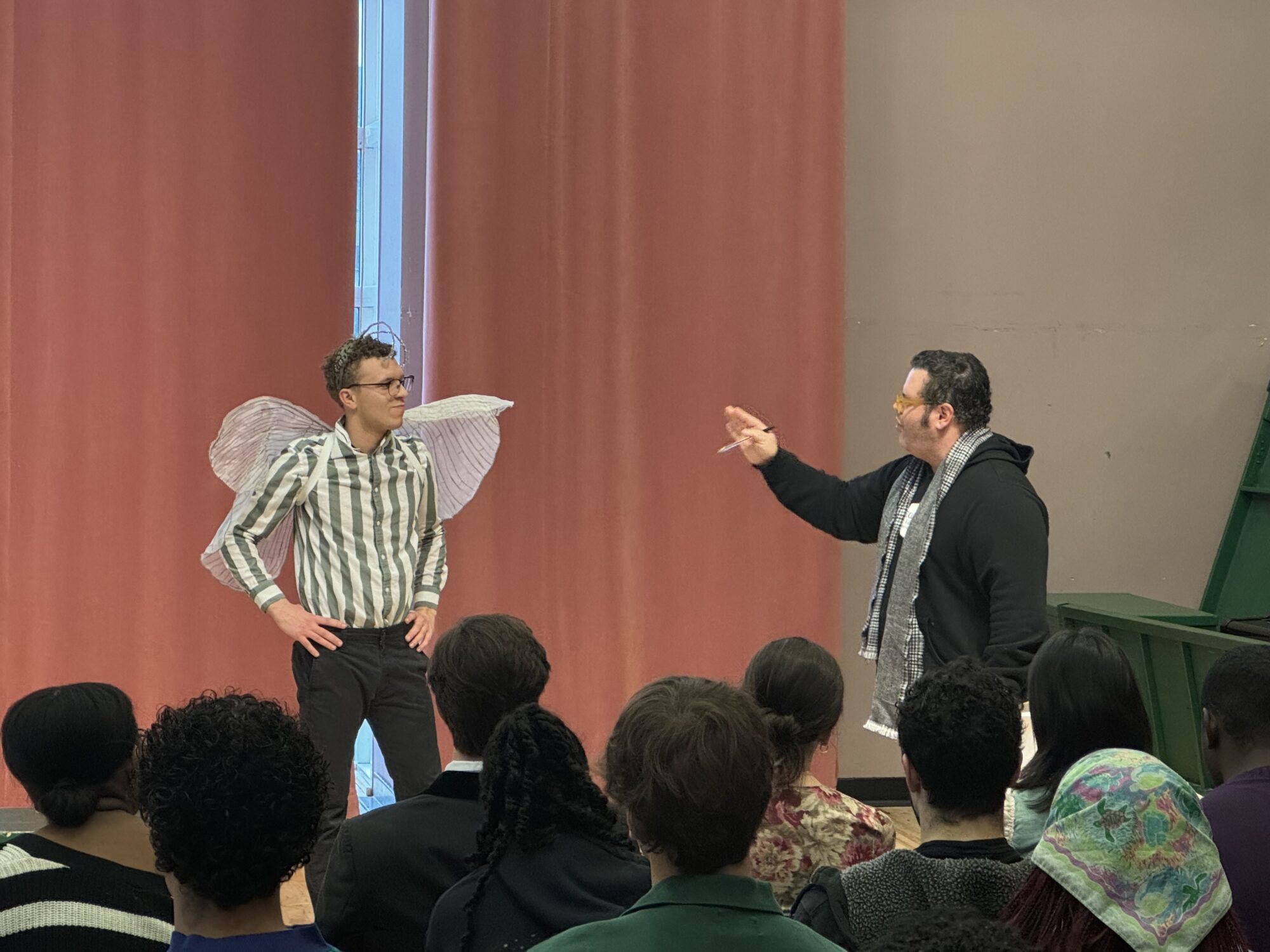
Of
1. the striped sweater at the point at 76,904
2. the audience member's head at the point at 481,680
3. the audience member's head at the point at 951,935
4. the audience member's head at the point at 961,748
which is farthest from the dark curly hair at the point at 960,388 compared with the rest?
the audience member's head at the point at 951,935

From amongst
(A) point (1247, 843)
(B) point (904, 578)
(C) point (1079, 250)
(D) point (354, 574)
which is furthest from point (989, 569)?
(C) point (1079, 250)

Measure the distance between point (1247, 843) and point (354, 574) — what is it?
2.20 metres

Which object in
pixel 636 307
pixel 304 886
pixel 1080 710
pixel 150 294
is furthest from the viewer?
pixel 636 307

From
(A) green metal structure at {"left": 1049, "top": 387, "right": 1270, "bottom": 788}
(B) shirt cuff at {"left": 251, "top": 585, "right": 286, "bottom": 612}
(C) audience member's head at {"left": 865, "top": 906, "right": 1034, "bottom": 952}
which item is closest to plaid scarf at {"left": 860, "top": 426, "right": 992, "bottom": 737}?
(A) green metal structure at {"left": 1049, "top": 387, "right": 1270, "bottom": 788}

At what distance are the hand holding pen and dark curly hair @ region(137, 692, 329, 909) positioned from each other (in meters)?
2.37

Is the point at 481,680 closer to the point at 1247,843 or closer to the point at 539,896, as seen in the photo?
the point at 539,896

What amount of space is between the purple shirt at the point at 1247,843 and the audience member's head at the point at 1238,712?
0.16 metres

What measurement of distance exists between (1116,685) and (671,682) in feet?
2.59

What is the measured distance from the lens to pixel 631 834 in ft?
4.51

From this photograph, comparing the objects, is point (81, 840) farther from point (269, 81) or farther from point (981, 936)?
point (269, 81)

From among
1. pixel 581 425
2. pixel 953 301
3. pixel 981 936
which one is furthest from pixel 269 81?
pixel 981 936

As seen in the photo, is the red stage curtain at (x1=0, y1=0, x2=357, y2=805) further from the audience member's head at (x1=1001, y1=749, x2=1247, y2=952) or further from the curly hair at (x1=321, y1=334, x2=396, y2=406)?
the audience member's head at (x1=1001, y1=749, x2=1247, y2=952)

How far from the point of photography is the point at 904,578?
131 inches

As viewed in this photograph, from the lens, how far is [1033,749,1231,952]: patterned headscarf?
1.37m
